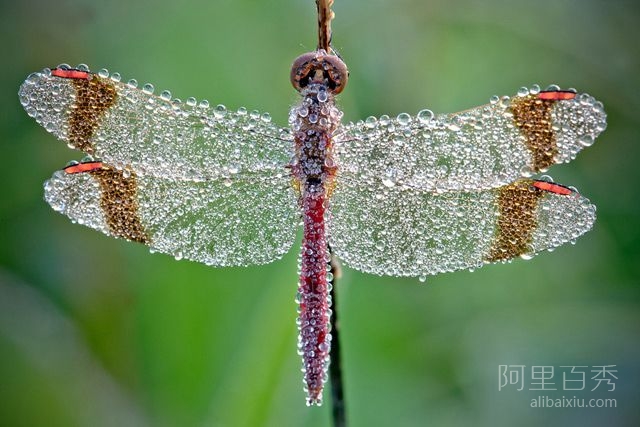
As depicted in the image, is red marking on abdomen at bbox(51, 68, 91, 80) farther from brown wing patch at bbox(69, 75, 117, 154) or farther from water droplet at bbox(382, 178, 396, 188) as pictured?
water droplet at bbox(382, 178, 396, 188)

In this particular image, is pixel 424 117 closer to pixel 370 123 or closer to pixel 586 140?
pixel 370 123

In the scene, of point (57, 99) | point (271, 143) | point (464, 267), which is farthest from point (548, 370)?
point (57, 99)

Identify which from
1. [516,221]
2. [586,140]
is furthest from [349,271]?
[586,140]

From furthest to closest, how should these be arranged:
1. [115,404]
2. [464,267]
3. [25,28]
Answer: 1. [25,28]
2. [115,404]
3. [464,267]

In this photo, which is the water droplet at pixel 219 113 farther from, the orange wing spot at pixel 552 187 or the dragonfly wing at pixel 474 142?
the orange wing spot at pixel 552 187

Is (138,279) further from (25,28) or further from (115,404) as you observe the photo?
(25,28)

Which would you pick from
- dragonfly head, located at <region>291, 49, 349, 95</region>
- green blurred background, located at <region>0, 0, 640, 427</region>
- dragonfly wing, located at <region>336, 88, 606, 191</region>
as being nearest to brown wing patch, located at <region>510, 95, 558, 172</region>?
dragonfly wing, located at <region>336, 88, 606, 191</region>

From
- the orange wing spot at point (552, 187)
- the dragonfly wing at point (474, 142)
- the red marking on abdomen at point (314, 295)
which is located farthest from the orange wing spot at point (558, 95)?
the red marking on abdomen at point (314, 295)
